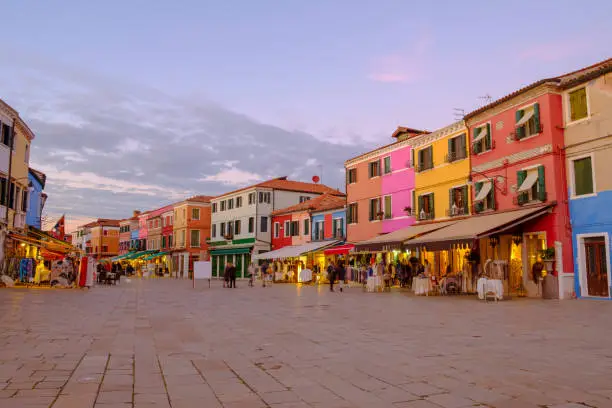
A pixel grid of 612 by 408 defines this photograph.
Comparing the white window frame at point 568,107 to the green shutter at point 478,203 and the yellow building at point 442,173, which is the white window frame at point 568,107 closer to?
the green shutter at point 478,203

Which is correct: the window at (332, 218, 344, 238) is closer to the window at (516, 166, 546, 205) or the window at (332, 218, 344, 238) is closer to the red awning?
the red awning

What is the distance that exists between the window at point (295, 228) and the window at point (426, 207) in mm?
17964

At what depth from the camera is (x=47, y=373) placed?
6070 millimetres

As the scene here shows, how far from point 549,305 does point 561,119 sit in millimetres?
7941

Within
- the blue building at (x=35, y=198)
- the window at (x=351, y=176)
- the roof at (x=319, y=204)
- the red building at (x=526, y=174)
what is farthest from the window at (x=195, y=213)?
the red building at (x=526, y=174)

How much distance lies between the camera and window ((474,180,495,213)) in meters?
23.6

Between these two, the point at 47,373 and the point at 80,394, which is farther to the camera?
the point at 47,373

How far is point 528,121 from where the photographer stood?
71.5ft

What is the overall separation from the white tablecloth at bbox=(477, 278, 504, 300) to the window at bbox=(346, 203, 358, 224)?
1729cm

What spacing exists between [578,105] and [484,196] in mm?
5367

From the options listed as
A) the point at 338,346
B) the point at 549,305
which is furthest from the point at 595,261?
the point at 338,346

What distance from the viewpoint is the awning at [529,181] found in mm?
21136

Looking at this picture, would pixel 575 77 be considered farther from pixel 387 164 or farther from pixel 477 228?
pixel 387 164

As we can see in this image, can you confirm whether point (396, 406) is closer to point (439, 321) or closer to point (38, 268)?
point (439, 321)
